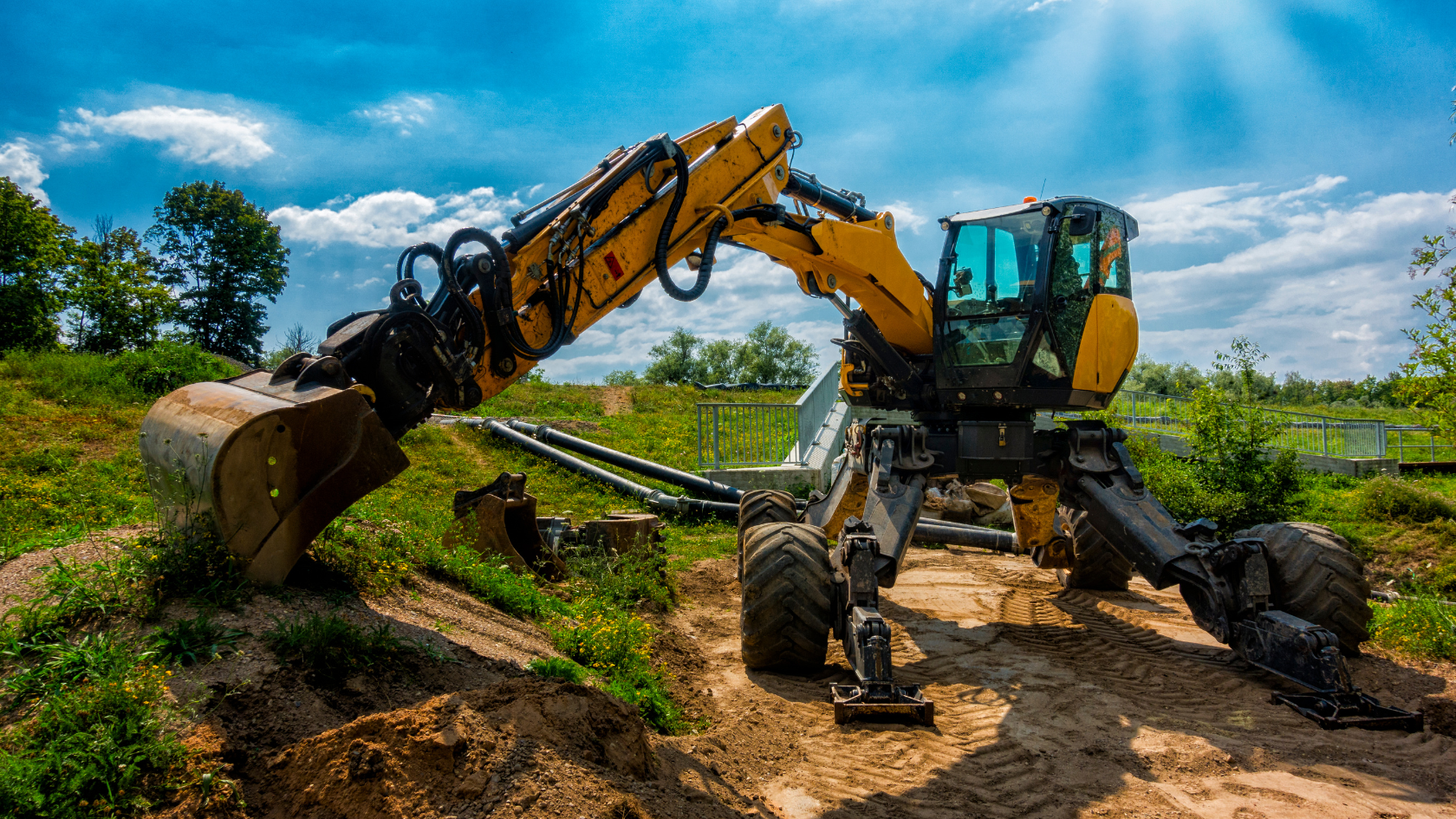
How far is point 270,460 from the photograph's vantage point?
379cm

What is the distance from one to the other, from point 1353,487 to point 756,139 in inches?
781

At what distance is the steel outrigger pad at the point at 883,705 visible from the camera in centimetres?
468

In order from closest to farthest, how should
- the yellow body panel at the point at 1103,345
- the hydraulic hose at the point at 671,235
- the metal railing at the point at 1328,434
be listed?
the hydraulic hose at the point at 671,235, the yellow body panel at the point at 1103,345, the metal railing at the point at 1328,434

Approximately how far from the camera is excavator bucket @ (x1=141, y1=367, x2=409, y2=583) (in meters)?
3.74

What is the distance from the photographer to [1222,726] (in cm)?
471

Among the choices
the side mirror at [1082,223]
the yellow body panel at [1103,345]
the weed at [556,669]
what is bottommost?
the weed at [556,669]

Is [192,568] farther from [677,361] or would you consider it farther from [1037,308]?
[677,361]

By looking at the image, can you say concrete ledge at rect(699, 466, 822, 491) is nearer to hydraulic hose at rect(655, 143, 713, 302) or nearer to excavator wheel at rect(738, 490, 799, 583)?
excavator wheel at rect(738, 490, 799, 583)

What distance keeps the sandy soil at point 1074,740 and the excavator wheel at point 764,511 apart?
1.23 m

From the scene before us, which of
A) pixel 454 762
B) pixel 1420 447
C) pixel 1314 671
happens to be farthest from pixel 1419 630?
pixel 1420 447

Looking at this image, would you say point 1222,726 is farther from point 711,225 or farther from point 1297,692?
point 711,225

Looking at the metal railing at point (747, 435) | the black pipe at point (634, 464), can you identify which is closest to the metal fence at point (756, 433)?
the metal railing at point (747, 435)

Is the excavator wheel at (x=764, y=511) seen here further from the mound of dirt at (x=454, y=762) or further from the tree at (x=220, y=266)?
the tree at (x=220, y=266)

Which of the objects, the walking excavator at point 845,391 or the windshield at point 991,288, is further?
the windshield at point 991,288
